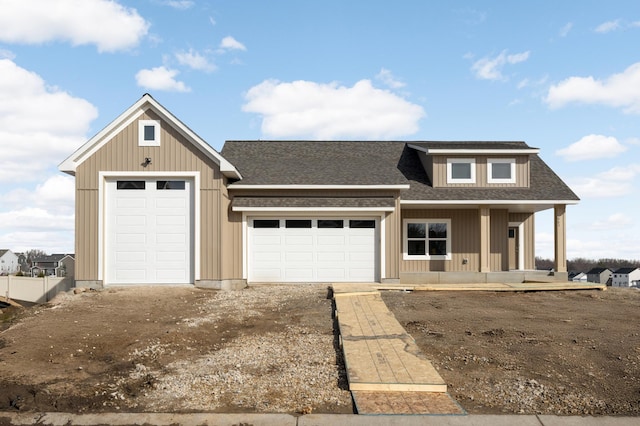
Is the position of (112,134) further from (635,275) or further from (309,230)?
(635,275)

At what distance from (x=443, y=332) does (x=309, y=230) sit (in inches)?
338

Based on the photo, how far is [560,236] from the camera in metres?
20.3

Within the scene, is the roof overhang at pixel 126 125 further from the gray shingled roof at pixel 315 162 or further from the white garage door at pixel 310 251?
the white garage door at pixel 310 251

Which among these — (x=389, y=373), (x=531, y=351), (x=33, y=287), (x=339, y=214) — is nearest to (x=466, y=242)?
(x=339, y=214)

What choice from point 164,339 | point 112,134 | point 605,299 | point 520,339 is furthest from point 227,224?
point 605,299

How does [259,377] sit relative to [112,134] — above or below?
below

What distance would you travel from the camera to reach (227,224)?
17672mm

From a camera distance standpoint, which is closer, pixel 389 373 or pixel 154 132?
pixel 389 373

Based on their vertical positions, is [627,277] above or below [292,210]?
below

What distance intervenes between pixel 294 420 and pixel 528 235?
64.1 feet

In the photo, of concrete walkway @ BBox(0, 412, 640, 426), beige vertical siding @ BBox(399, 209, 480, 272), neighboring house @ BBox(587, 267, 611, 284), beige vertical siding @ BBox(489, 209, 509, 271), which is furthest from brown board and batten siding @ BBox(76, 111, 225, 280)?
neighboring house @ BBox(587, 267, 611, 284)

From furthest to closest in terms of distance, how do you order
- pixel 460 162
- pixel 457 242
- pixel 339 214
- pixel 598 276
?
pixel 598 276 → pixel 460 162 → pixel 457 242 → pixel 339 214

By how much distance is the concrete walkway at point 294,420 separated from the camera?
6297mm

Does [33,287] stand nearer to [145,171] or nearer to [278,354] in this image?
[145,171]
